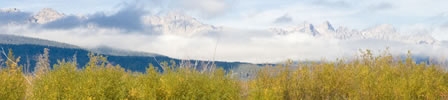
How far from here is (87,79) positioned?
4484 cm

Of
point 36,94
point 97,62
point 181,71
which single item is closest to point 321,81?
point 181,71

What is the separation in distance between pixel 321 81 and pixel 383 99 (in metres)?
5.57

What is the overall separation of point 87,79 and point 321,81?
1867cm

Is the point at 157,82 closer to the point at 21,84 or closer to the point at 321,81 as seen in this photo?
the point at 21,84

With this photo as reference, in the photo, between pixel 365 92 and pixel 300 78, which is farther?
pixel 300 78

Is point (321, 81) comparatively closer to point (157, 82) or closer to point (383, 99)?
point (383, 99)

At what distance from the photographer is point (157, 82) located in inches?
1857

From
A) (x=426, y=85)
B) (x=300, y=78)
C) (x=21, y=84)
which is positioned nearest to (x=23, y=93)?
(x=21, y=84)

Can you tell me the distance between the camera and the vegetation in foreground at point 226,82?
45000 mm

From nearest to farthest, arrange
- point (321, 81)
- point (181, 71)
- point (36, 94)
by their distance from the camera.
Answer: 1. point (36, 94)
2. point (181, 71)
3. point (321, 81)

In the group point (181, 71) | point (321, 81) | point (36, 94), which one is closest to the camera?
point (36, 94)

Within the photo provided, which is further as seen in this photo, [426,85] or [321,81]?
[321,81]

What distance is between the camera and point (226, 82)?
49000 mm

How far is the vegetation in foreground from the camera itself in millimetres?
45000
